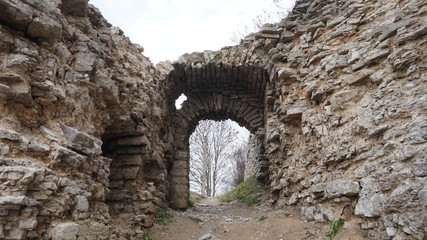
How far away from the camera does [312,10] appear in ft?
21.4

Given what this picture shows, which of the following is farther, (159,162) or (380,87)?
(159,162)

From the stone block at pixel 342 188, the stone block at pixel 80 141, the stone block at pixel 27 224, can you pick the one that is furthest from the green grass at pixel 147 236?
the stone block at pixel 342 188

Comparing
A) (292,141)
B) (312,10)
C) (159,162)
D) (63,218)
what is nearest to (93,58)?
(63,218)

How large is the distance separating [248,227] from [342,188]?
2331 mm

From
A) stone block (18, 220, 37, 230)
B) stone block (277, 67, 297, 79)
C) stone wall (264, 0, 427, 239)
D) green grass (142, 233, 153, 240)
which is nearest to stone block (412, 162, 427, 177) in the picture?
stone wall (264, 0, 427, 239)

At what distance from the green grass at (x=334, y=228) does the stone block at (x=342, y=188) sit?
383mm

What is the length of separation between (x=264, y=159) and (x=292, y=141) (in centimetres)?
243

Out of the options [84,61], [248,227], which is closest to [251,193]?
[248,227]

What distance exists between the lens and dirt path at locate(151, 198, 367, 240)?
4.35 meters

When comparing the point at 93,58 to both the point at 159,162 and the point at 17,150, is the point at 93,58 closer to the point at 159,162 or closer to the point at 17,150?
the point at 17,150

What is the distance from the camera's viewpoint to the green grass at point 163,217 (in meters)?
5.85

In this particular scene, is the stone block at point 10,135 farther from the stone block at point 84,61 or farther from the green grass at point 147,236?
the green grass at point 147,236

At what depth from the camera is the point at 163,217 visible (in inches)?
238

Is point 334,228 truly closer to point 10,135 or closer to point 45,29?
point 10,135
